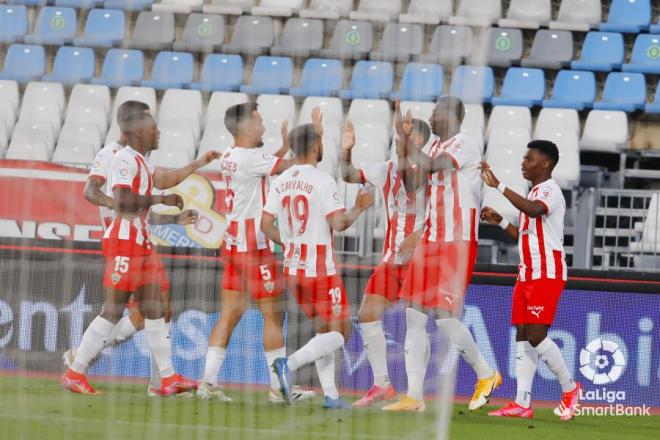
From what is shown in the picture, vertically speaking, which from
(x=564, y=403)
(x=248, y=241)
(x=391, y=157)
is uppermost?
(x=391, y=157)

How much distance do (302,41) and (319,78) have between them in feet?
0.62

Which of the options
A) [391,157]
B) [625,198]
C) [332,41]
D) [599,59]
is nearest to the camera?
[332,41]

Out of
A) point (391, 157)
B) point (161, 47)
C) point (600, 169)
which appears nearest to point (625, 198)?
point (600, 169)

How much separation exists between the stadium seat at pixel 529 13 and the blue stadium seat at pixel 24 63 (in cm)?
663

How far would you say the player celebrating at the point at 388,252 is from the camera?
7.00m

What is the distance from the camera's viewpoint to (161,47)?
6039mm

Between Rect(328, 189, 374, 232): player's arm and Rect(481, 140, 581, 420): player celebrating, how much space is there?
3.28ft

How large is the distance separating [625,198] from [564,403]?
2.14 metres

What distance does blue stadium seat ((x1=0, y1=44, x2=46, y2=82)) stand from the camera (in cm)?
562

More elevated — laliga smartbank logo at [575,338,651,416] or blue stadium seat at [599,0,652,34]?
blue stadium seat at [599,0,652,34]

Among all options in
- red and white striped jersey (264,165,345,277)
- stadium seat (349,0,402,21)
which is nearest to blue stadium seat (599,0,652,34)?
stadium seat (349,0,402,21)

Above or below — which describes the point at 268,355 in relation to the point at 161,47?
below

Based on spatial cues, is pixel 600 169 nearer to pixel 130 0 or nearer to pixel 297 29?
pixel 297 29

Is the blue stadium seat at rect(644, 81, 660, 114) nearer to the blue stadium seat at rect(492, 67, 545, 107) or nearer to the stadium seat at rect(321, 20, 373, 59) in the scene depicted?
the blue stadium seat at rect(492, 67, 545, 107)
